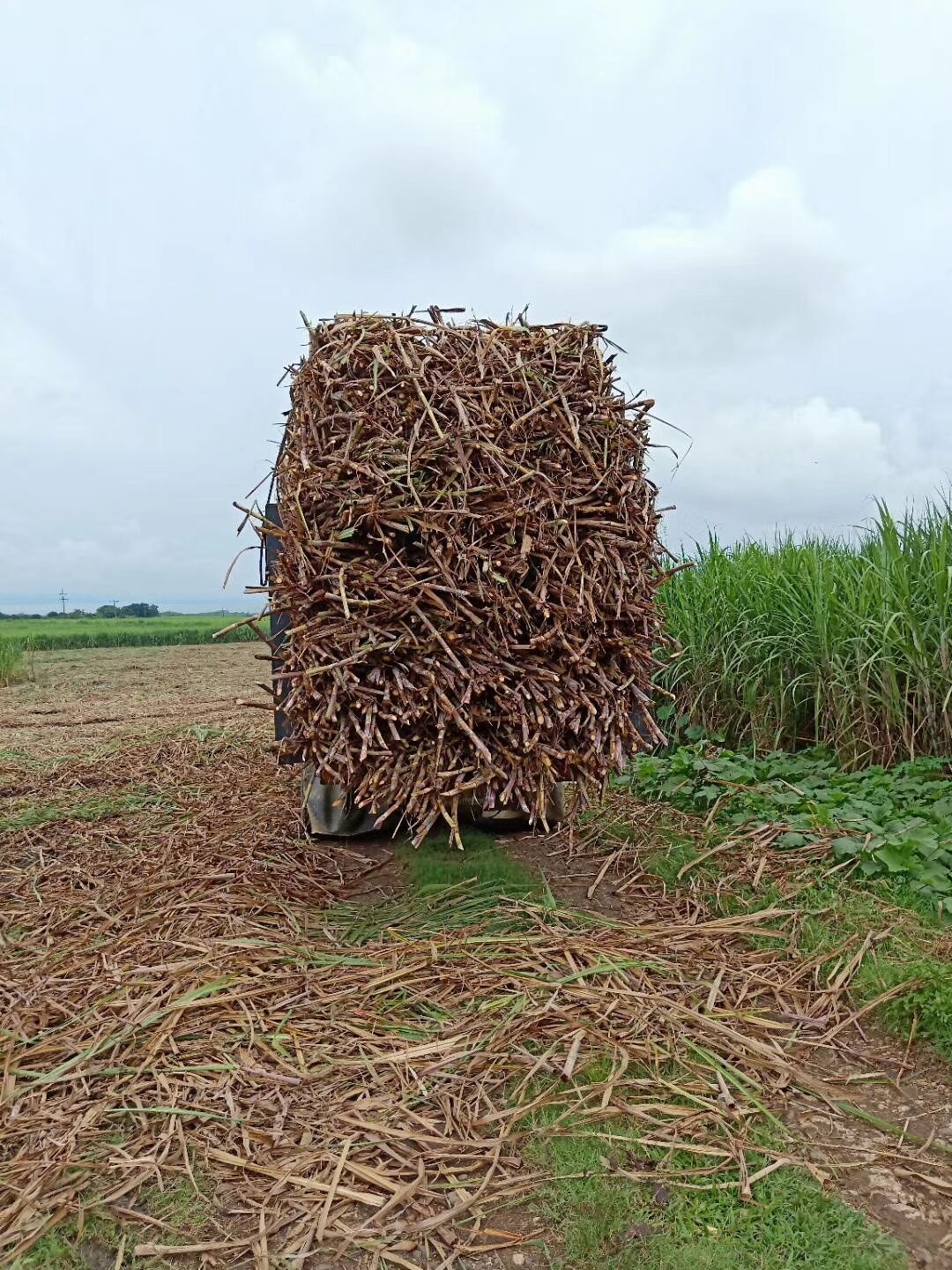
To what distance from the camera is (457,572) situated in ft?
11.5

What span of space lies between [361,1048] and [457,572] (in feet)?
5.88

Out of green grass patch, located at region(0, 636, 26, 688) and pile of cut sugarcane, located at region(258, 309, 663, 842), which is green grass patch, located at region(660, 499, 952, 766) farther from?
green grass patch, located at region(0, 636, 26, 688)

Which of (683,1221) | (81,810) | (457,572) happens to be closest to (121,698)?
(81,810)

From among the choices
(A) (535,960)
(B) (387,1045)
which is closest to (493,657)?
(A) (535,960)

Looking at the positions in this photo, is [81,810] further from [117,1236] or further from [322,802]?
[117,1236]

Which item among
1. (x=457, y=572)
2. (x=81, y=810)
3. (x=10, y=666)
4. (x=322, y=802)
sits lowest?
(x=81, y=810)

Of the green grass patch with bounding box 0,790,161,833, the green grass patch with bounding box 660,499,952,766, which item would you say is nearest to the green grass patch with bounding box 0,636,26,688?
the green grass patch with bounding box 0,790,161,833

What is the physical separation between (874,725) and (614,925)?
360cm

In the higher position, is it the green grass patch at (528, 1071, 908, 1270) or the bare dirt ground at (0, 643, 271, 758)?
the bare dirt ground at (0, 643, 271, 758)

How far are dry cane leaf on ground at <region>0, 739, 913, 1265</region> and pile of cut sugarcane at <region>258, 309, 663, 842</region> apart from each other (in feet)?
2.18

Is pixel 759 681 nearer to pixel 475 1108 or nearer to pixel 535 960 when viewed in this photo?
pixel 535 960

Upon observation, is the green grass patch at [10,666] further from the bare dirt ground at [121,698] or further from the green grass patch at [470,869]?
the green grass patch at [470,869]

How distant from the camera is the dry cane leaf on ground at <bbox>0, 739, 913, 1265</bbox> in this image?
2.25 metres

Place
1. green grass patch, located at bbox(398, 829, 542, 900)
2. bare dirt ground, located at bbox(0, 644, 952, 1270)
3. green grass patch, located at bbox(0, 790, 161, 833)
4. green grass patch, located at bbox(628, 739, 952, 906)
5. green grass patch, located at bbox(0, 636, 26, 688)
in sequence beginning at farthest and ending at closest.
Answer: green grass patch, located at bbox(0, 636, 26, 688) → green grass patch, located at bbox(0, 790, 161, 833) → green grass patch, located at bbox(628, 739, 952, 906) → green grass patch, located at bbox(398, 829, 542, 900) → bare dirt ground, located at bbox(0, 644, 952, 1270)
